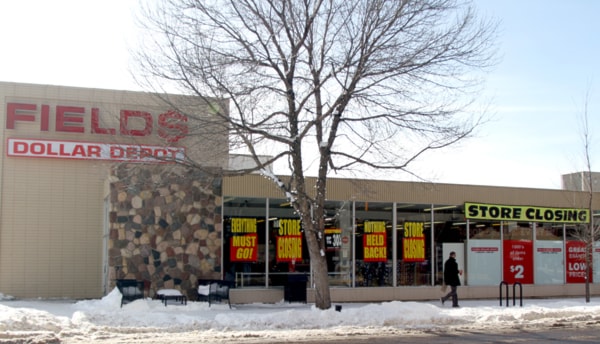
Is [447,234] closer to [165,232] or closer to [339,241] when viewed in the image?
[339,241]

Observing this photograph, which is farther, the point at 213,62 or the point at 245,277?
the point at 245,277

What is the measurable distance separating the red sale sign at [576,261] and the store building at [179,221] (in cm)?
162

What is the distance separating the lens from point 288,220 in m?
21.3

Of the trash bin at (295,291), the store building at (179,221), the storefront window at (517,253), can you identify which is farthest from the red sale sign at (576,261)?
the trash bin at (295,291)

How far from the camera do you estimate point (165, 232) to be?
19.8 meters

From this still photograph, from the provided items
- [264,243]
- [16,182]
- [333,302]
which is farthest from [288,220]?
[16,182]

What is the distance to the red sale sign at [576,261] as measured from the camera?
82.1 feet

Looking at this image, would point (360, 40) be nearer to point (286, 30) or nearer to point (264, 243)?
point (286, 30)

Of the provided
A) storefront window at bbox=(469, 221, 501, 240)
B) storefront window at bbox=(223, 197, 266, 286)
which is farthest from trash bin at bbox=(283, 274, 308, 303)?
storefront window at bbox=(469, 221, 501, 240)

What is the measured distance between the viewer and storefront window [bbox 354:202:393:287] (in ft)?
72.2

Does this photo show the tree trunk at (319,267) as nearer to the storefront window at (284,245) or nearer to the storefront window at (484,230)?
the storefront window at (284,245)

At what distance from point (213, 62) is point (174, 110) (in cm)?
150

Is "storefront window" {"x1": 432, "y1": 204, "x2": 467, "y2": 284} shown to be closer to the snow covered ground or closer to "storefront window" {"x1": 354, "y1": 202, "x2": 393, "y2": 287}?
"storefront window" {"x1": 354, "y1": 202, "x2": 393, "y2": 287}

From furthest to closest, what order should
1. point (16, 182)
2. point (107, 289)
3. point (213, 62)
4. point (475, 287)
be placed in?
1. point (475, 287)
2. point (16, 182)
3. point (107, 289)
4. point (213, 62)
